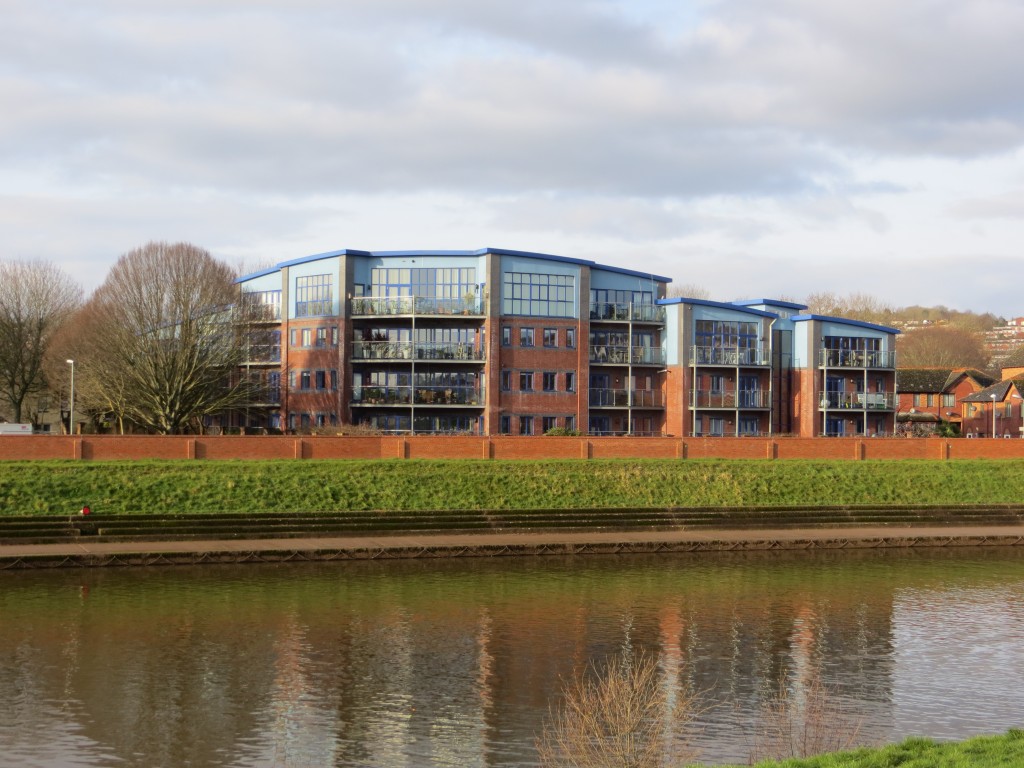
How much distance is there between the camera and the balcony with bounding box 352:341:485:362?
56.2 meters

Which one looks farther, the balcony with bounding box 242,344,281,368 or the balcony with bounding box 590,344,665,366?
the balcony with bounding box 242,344,281,368

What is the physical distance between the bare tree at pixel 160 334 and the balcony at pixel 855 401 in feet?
113

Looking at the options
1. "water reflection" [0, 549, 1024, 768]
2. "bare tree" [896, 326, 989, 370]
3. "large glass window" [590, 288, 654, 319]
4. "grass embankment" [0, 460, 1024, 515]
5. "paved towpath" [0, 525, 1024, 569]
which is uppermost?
"bare tree" [896, 326, 989, 370]

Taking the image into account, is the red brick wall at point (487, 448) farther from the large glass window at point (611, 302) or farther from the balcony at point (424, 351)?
the large glass window at point (611, 302)

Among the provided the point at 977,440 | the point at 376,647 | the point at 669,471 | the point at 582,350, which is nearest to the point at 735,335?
the point at 582,350

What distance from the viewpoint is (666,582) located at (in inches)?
1093

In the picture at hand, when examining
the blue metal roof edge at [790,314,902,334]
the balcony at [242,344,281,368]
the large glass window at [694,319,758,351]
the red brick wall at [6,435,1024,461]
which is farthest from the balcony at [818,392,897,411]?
the balcony at [242,344,281,368]

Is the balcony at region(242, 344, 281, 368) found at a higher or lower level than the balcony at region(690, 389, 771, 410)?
higher

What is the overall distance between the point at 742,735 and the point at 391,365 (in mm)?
44499

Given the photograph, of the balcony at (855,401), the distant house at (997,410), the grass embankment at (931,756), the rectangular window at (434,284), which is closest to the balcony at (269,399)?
the rectangular window at (434,284)

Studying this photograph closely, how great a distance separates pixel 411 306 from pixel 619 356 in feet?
39.3

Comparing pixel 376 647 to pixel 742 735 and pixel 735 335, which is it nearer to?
pixel 742 735

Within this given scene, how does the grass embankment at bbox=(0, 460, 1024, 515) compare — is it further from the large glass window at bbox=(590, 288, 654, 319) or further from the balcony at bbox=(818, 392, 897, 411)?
the large glass window at bbox=(590, 288, 654, 319)

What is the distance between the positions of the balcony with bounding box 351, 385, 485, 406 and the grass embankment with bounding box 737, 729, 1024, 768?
43.9m
